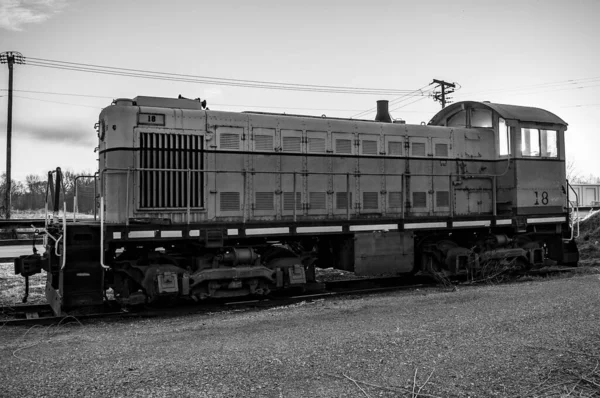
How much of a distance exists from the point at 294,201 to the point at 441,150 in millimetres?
4313

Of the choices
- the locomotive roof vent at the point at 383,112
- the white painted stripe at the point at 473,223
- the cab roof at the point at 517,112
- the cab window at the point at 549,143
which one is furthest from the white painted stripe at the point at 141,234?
the cab window at the point at 549,143

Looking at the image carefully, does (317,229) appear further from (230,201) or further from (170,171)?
(170,171)

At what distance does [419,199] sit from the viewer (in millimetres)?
11758

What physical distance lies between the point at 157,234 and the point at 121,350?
3188mm

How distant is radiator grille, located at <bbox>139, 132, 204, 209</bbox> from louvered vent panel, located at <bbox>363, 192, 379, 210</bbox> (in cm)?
369

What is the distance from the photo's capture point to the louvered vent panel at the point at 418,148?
1185 cm

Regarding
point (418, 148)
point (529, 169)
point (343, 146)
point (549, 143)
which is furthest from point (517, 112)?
point (343, 146)

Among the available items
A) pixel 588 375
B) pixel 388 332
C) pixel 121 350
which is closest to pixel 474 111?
pixel 388 332

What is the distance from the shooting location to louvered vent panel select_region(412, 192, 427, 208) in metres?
11.7

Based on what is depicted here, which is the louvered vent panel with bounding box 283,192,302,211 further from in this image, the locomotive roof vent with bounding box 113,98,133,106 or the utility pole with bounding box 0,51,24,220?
the utility pole with bounding box 0,51,24,220

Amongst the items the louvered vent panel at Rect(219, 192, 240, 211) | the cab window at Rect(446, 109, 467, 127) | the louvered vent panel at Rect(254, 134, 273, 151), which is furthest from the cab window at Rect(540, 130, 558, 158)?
the louvered vent panel at Rect(219, 192, 240, 211)

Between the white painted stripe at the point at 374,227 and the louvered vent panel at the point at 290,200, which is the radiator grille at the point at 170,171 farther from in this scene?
the white painted stripe at the point at 374,227

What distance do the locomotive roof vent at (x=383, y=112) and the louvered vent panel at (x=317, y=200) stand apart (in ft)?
9.20

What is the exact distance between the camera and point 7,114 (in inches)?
1139
